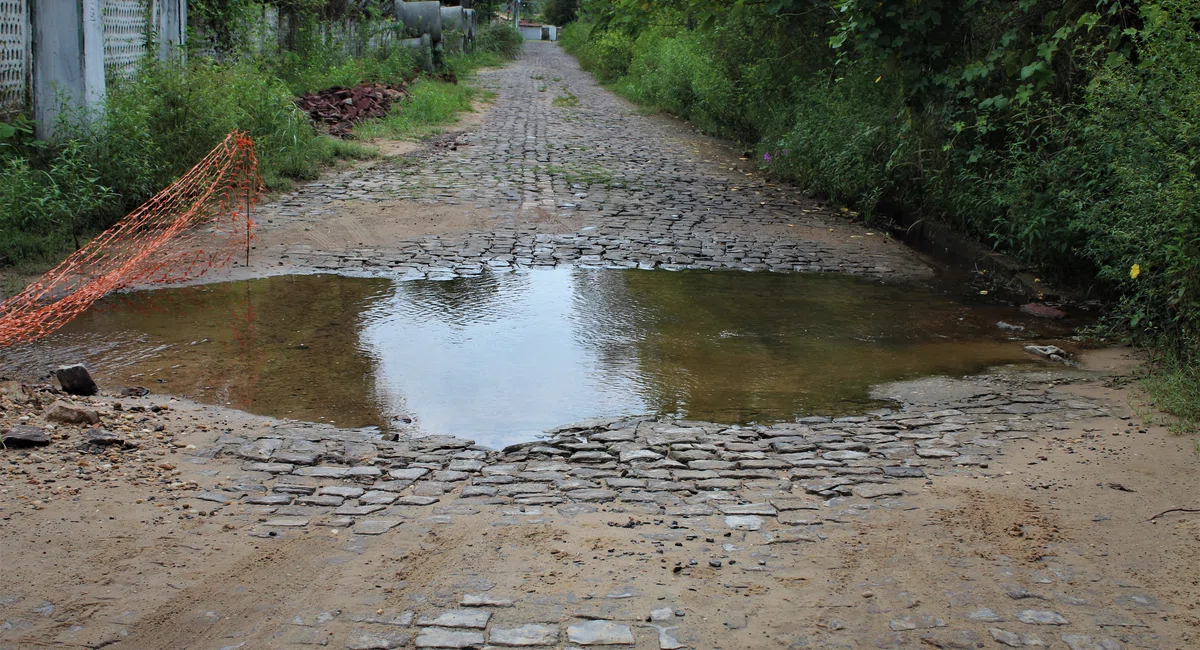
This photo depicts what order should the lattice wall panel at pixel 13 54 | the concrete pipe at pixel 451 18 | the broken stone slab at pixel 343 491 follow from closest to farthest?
the broken stone slab at pixel 343 491
the lattice wall panel at pixel 13 54
the concrete pipe at pixel 451 18

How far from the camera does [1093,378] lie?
6.12 metres

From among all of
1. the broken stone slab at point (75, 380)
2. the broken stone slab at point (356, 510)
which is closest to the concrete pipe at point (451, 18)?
the broken stone slab at point (75, 380)

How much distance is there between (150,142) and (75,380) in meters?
5.01

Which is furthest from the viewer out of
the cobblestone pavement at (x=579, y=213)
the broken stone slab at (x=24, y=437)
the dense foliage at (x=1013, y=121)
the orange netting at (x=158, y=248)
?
the cobblestone pavement at (x=579, y=213)

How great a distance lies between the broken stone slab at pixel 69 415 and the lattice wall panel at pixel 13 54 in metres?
5.85

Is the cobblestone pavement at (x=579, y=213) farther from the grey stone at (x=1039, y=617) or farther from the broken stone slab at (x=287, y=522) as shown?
the grey stone at (x=1039, y=617)

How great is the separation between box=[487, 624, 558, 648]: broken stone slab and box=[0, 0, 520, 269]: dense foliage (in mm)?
6360

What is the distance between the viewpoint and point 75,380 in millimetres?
5293

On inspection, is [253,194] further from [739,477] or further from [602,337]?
[739,477]

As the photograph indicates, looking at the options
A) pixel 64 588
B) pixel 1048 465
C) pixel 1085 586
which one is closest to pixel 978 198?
pixel 1048 465

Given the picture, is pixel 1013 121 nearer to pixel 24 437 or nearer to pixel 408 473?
pixel 408 473

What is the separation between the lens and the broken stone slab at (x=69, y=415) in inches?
191

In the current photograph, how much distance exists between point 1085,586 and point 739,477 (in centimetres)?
156

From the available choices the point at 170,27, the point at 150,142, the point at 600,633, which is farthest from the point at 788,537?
the point at 170,27
